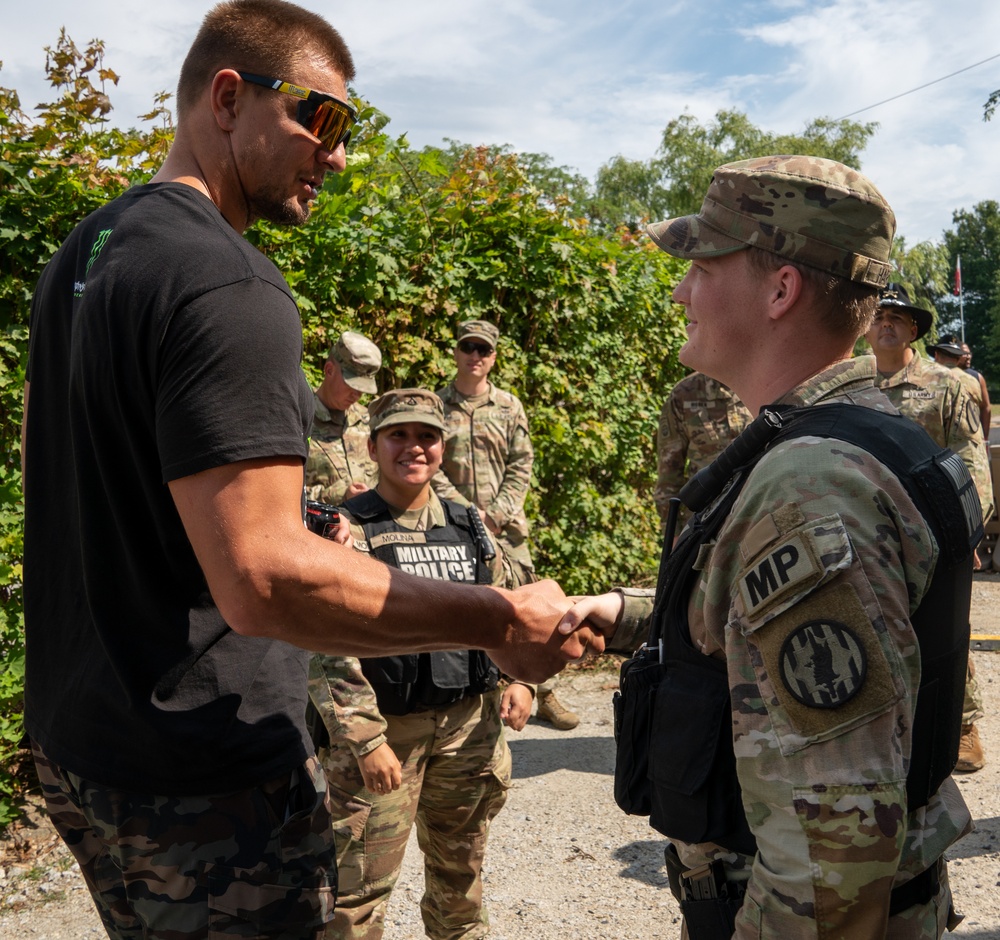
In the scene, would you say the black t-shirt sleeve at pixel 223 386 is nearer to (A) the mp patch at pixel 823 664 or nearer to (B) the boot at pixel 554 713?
(A) the mp patch at pixel 823 664

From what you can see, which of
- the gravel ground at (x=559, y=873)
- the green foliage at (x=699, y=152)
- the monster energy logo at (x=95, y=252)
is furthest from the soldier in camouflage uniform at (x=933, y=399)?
the green foliage at (x=699, y=152)

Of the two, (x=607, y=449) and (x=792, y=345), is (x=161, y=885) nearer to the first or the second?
(x=792, y=345)

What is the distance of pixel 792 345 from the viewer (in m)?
1.77

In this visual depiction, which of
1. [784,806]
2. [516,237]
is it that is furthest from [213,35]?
[516,237]

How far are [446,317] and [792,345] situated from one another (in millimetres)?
5352

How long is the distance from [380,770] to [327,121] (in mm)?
1939

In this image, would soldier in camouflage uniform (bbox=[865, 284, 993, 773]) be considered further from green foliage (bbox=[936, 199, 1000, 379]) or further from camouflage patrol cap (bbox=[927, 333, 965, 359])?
green foliage (bbox=[936, 199, 1000, 379])

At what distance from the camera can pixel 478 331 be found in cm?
654

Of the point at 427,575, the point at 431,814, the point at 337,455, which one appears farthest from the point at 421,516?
the point at 337,455

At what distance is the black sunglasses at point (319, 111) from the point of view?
75.2 inches

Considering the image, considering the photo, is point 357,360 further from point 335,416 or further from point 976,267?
point 976,267

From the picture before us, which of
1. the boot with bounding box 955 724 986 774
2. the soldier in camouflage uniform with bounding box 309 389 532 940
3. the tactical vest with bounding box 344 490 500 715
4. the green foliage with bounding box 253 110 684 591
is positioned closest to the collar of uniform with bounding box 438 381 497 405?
the green foliage with bounding box 253 110 684 591

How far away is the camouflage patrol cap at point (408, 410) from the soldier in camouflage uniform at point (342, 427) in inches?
66.0

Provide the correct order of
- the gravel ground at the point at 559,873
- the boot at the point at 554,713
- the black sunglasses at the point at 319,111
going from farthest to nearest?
the boot at the point at 554,713
the gravel ground at the point at 559,873
the black sunglasses at the point at 319,111
